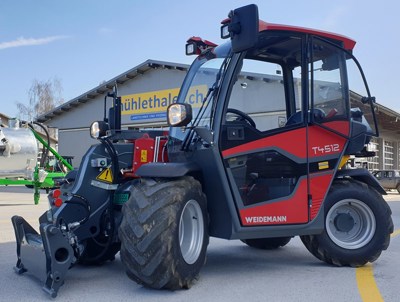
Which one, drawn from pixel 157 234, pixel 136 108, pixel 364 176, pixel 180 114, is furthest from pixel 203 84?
pixel 136 108

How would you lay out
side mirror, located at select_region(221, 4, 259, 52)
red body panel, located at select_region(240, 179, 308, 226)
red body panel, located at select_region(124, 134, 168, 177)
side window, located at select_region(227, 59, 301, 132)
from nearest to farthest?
side mirror, located at select_region(221, 4, 259, 52), red body panel, located at select_region(240, 179, 308, 226), side window, located at select_region(227, 59, 301, 132), red body panel, located at select_region(124, 134, 168, 177)

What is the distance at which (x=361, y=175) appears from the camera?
646 cm

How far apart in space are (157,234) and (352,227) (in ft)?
9.63

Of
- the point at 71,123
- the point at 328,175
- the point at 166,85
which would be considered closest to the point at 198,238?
the point at 328,175

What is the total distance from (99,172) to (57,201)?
0.64m

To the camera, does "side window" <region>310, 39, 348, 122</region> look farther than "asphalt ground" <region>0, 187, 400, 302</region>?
Yes

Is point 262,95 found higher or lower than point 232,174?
higher

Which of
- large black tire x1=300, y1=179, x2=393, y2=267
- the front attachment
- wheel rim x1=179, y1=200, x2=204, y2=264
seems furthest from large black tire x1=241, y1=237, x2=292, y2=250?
the front attachment

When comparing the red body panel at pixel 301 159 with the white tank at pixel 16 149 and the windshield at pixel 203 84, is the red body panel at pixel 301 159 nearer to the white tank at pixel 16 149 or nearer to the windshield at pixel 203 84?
the windshield at pixel 203 84

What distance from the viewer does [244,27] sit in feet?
15.7

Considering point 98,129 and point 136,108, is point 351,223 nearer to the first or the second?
point 98,129

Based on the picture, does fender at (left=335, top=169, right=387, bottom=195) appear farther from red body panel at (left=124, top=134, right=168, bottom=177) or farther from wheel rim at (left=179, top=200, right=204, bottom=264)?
red body panel at (left=124, top=134, right=168, bottom=177)

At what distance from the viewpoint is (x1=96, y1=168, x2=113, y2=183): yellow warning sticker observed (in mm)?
5801

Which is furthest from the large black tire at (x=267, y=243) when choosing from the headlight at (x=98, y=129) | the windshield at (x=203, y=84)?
the headlight at (x=98, y=129)
